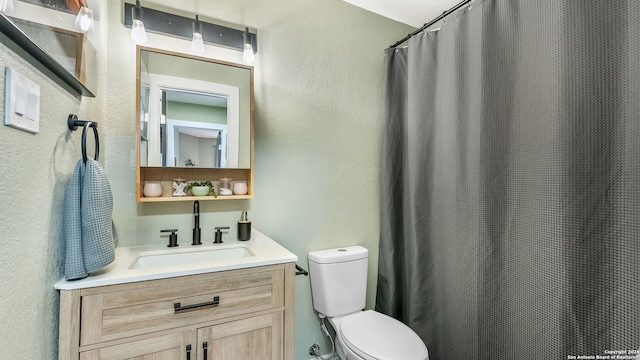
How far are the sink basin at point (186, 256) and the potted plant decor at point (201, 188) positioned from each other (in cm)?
29

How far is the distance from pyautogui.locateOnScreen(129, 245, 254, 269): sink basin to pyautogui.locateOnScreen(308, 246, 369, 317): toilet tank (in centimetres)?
51

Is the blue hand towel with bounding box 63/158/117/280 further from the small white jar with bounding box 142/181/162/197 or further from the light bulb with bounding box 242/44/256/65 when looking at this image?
the light bulb with bounding box 242/44/256/65

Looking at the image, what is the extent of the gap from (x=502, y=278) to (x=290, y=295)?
99 centimetres

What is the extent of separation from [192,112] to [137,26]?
46cm

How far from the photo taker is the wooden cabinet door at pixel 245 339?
3.38 ft

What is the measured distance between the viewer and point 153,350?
0.96 meters

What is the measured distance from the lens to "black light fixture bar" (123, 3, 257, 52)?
137cm

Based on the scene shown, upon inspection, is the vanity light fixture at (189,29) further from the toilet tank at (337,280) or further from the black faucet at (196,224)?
the toilet tank at (337,280)

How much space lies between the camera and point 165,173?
1.43 meters

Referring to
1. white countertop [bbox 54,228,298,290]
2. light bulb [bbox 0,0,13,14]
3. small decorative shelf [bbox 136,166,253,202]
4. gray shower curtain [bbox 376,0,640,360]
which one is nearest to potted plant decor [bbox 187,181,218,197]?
small decorative shelf [bbox 136,166,253,202]

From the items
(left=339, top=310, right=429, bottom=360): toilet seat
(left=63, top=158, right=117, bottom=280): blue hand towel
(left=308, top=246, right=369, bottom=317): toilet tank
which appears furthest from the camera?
(left=308, top=246, right=369, bottom=317): toilet tank

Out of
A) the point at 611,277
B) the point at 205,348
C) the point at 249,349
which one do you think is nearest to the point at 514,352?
the point at 611,277

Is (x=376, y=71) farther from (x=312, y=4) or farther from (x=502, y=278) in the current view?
(x=502, y=278)

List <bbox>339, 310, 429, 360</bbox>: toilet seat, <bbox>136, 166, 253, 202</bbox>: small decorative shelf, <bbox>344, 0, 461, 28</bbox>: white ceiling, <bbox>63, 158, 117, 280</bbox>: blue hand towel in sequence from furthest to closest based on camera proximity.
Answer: <bbox>344, 0, 461, 28</bbox>: white ceiling
<bbox>136, 166, 253, 202</bbox>: small decorative shelf
<bbox>339, 310, 429, 360</bbox>: toilet seat
<bbox>63, 158, 117, 280</bbox>: blue hand towel
